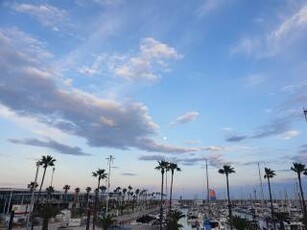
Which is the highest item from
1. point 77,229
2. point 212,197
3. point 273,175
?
point 273,175

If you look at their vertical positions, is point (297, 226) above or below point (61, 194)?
below

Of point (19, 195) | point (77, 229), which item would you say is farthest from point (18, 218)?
point (19, 195)

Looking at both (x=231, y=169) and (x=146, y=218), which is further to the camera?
(x=146, y=218)

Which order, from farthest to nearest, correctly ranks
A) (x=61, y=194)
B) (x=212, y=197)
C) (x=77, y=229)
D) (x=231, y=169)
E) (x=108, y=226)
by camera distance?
(x=61, y=194) → (x=212, y=197) → (x=231, y=169) → (x=77, y=229) → (x=108, y=226)

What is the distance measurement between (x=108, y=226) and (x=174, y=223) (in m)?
13.8

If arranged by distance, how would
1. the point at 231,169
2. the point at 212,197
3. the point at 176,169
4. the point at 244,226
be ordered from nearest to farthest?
1. the point at 244,226
2. the point at 231,169
3. the point at 212,197
4. the point at 176,169

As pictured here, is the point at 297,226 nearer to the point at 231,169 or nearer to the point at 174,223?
the point at 231,169

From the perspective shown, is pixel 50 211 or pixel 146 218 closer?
pixel 50 211

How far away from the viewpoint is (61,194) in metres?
178

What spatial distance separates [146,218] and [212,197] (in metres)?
23.9

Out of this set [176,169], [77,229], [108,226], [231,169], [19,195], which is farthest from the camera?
[19,195]

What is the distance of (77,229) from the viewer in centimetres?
7381

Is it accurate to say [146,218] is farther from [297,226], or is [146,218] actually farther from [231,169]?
[297,226]

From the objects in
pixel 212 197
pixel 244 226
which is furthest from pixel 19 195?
pixel 244 226
